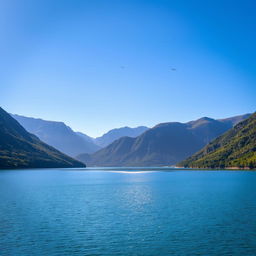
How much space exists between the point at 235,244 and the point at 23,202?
69.6 meters

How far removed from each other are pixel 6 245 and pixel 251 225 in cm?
4674

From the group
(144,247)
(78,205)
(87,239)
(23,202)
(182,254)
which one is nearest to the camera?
(182,254)

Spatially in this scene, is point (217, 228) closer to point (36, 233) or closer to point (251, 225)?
point (251, 225)

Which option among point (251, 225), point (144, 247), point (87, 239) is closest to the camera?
point (144, 247)

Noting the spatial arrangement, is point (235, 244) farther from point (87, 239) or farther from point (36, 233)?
point (36, 233)

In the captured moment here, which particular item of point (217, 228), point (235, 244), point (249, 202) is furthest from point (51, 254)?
point (249, 202)

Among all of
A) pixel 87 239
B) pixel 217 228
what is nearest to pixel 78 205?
pixel 87 239

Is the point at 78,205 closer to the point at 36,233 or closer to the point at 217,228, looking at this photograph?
the point at 36,233

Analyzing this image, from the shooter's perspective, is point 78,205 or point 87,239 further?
point 78,205

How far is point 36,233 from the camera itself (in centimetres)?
5481

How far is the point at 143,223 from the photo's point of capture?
62969 mm

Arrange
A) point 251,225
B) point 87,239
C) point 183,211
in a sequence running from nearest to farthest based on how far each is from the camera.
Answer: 1. point 87,239
2. point 251,225
3. point 183,211

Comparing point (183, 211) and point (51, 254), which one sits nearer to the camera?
point (51, 254)

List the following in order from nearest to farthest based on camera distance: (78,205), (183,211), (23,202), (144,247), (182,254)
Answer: (182,254) < (144,247) < (183,211) < (78,205) < (23,202)
